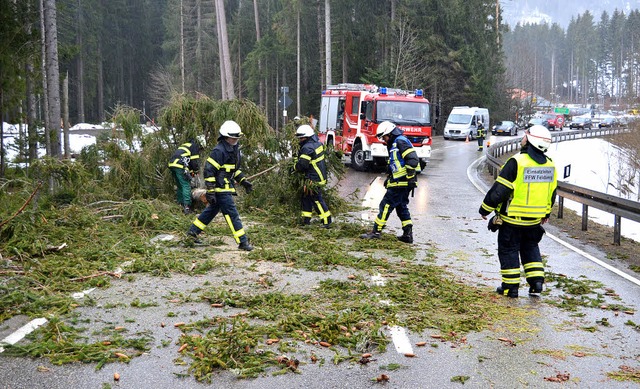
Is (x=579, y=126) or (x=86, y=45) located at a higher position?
(x=86, y=45)

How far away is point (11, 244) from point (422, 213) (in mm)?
8150

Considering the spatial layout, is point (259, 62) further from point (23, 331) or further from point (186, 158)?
point (23, 331)

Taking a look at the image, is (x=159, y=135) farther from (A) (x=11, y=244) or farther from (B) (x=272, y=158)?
(A) (x=11, y=244)

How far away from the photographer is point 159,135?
13.2 m

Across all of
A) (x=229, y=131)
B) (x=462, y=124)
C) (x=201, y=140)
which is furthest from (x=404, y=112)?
(x=462, y=124)

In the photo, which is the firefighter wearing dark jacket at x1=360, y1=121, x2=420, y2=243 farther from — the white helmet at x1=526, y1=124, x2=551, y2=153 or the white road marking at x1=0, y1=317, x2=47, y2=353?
the white road marking at x1=0, y1=317, x2=47, y2=353

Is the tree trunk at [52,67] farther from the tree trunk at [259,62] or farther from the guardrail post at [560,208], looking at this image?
the tree trunk at [259,62]

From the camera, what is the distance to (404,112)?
21.5 metres

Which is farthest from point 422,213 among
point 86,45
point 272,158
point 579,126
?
point 579,126

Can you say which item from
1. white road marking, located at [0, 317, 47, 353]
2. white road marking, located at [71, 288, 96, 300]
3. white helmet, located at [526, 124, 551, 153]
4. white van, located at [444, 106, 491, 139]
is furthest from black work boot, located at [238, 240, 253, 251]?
white van, located at [444, 106, 491, 139]

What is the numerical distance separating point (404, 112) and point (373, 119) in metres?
1.29

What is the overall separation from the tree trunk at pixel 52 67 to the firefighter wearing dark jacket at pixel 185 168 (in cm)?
601

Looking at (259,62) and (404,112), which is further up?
(259,62)

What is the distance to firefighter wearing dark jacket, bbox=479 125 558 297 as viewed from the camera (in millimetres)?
6801
